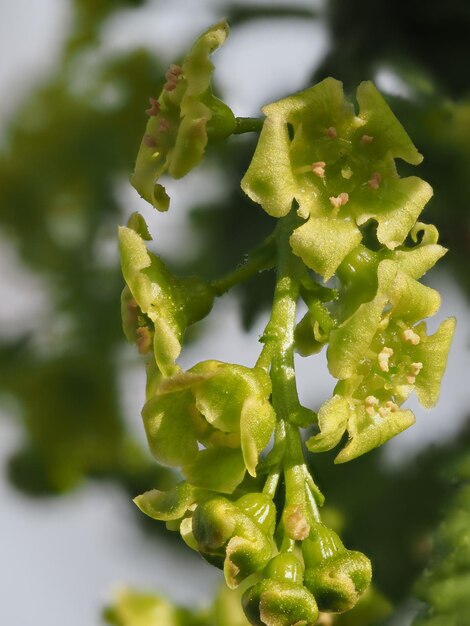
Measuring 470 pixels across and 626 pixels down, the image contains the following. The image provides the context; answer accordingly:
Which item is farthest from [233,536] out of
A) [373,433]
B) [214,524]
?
[373,433]

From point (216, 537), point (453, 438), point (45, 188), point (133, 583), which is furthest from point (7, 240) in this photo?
point (216, 537)

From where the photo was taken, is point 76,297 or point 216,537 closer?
point 216,537

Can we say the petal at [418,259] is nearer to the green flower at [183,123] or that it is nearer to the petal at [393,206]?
the petal at [393,206]

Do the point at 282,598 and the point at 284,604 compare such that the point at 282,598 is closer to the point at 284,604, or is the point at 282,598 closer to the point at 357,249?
the point at 284,604

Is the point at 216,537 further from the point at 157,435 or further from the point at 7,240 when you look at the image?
the point at 7,240

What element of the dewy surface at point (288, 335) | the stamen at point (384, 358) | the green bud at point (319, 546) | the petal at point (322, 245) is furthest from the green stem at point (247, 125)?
the green bud at point (319, 546)

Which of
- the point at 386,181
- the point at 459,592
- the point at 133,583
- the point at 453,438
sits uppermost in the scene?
the point at 386,181
